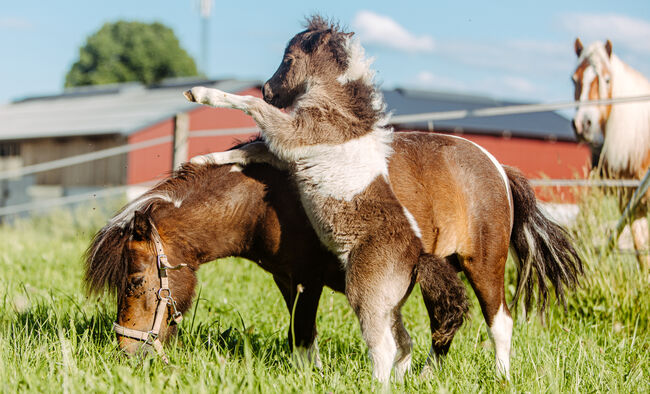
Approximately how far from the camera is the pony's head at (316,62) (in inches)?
127

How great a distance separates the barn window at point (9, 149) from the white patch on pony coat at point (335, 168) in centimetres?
2428

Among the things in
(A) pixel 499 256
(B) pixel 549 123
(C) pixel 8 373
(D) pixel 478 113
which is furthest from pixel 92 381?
(B) pixel 549 123

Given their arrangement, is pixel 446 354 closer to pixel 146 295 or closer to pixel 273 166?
pixel 273 166

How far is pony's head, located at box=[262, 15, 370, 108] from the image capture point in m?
3.23

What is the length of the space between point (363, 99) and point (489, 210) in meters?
0.97

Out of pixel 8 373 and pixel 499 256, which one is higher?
pixel 499 256

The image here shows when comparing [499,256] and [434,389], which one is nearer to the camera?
[434,389]

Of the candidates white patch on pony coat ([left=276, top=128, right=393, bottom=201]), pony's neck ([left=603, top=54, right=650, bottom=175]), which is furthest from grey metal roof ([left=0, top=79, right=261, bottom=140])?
white patch on pony coat ([left=276, top=128, right=393, bottom=201])

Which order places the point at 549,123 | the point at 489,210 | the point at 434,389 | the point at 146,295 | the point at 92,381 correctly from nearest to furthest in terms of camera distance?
the point at 92,381
the point at 434,389
the point at 146,295
the point at 489,210
the point at 549,123

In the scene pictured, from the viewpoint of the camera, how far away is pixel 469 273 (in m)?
3.50

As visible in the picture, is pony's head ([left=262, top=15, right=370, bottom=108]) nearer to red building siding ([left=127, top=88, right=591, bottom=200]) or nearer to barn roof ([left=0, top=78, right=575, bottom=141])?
red building siding ([left=127, top=88, right=591, bottom=200])

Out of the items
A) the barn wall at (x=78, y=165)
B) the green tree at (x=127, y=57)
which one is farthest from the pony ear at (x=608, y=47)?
the green tree at (x=127, y=57)

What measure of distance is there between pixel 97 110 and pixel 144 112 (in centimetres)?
489

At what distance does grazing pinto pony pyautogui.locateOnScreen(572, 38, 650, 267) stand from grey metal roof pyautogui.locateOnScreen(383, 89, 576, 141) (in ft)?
61.2
